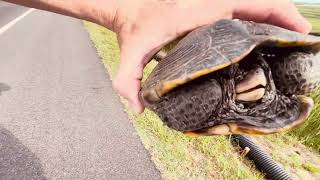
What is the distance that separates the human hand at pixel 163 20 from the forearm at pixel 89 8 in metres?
0.06

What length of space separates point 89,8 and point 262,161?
2855 millimetres

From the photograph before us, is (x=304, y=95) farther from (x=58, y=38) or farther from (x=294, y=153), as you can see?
(x=58, y=38)

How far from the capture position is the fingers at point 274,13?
202 centimetres

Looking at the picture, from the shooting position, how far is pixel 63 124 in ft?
15.0

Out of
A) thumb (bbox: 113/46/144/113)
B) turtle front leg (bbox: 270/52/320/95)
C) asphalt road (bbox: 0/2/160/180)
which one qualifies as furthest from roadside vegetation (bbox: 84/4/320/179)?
turtle front leg (bbox: 270/52/320/95)

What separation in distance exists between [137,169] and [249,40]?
6.96ft

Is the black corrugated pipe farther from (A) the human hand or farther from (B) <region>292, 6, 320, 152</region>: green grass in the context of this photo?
(A) the human hand

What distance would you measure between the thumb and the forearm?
8.4 inches

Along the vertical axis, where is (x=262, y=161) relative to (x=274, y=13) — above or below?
below

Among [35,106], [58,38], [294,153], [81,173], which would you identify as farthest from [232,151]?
[58,38]

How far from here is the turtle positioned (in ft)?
6.24

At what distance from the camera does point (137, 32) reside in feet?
6.64

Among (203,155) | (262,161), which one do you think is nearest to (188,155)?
(203,155)

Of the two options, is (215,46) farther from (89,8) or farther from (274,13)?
(89,8)
